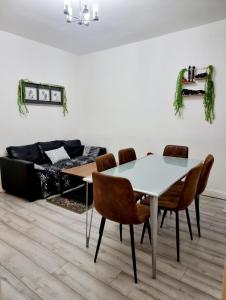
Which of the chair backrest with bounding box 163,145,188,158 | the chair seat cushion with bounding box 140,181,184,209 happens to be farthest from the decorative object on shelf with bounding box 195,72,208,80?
the chair seat cushion with bounding box 140,181,184,209

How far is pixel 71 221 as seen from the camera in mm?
2672

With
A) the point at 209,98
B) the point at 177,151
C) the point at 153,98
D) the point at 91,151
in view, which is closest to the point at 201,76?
the point at 209,98

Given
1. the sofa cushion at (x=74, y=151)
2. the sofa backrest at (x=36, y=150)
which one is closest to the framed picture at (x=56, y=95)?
the sofa backrest at (x=36, y=150)

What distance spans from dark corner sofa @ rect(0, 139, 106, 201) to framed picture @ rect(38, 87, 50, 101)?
0.89 metres

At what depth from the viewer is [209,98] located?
11.0 feet

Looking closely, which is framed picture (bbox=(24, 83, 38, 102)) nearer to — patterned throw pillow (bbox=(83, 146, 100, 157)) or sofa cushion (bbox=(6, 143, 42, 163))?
sofa cushion (bbox=(6, 143, 42, 163))

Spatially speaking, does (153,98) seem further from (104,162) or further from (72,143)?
(104,162)

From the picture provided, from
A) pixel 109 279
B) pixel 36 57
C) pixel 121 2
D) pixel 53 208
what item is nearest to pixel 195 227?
pixel 109 279

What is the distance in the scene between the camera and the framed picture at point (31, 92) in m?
3.90

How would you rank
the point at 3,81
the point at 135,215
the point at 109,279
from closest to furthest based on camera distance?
the point at 135,215 → the point at 109,279 → the point at 3,81

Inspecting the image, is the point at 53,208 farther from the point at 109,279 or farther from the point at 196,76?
the point at 196,76

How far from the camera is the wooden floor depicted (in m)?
1.61

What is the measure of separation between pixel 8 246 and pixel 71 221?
751 millimetres

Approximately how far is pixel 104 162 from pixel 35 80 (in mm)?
2616
